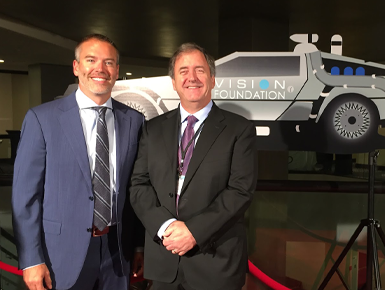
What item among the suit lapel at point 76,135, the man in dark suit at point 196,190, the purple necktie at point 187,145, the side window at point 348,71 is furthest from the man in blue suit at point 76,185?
the side window at point 348,71

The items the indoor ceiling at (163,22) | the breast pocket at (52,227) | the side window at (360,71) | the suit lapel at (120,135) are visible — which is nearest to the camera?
the breast pocket at (52,227)

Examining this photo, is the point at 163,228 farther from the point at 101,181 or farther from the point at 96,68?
the point at 96,68

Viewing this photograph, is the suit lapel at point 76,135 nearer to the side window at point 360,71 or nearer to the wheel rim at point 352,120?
the wheel rim at point 352,120

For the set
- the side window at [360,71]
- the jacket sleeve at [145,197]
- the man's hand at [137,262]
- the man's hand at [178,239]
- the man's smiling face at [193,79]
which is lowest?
the man's hand at [137,262]

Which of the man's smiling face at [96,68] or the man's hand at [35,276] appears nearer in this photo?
the man's hand at [35,276]

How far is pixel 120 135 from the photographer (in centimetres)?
154

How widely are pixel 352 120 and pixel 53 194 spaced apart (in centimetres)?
221

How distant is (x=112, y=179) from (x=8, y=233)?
6.70 ft

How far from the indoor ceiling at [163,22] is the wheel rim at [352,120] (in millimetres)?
1269

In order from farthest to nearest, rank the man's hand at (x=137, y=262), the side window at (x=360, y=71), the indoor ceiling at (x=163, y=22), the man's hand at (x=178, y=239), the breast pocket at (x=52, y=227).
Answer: the indoor ceiling at (x=163, y=22) < the side window at (x=360, y=71) < the man's hand at (x=137, y=262) < the breast pocket at (x=52, y=227) < the man's hand at (x=178, y=239)

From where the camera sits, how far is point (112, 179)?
4.98ft

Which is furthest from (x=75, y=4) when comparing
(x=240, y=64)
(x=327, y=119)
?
(x=327, y=119)

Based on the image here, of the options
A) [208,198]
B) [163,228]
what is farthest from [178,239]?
[208,198]

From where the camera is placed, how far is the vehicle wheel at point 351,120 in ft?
8.41
